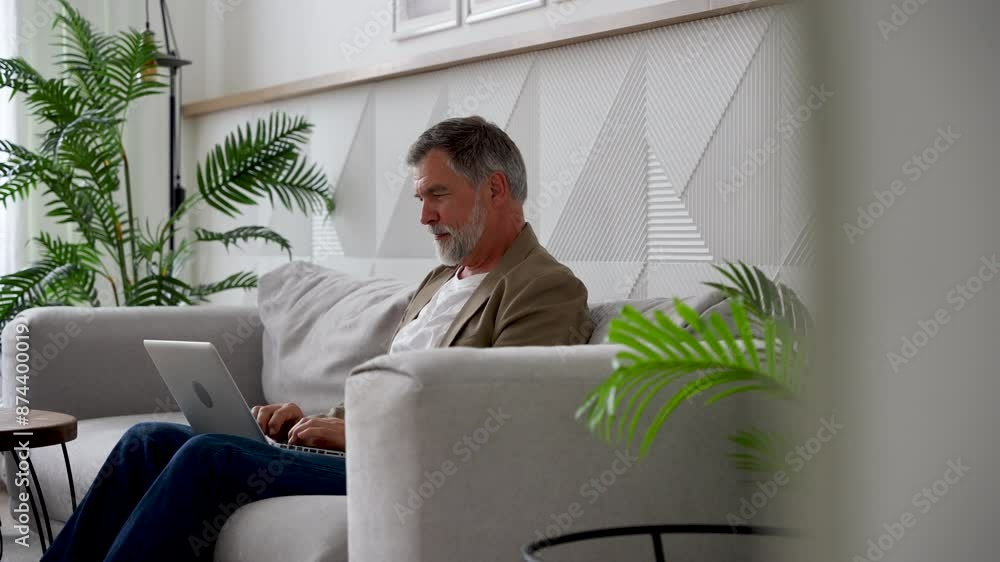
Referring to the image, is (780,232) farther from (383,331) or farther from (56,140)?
(56,140)

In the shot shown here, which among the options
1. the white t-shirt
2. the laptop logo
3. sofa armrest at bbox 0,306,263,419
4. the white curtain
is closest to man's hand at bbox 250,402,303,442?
the laptop logo

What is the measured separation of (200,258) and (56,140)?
3.79 ft

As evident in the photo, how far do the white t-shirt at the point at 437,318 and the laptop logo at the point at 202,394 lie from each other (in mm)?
409

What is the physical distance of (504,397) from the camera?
1360 mm

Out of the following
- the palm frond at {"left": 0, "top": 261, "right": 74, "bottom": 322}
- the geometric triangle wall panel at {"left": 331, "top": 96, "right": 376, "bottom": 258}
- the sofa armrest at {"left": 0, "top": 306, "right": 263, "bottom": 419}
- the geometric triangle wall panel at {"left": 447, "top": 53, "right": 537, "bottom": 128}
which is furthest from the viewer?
the geometric triangle wall panel at {"left": 331, "top": 96, "right": 376, "bottom": 258}

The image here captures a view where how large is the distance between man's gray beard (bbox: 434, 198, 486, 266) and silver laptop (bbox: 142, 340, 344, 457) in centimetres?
52

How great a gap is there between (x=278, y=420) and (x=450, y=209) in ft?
1.82

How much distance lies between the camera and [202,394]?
2021 mm

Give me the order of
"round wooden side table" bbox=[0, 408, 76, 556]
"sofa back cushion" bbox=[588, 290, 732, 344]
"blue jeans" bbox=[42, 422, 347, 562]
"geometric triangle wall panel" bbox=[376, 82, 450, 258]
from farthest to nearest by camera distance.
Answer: "geometric triangle wall panel" bbox=[376, 82, 450, 258] → "round wooden side table" bbox=[0, 408, 76, 556] → "sofa back cushion" bbox=[588, 290, 732, 344] → "blue jeans" bbox=[42, 422, 347, 562]

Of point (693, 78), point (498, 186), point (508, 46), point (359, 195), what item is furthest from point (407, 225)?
point (693, 78)

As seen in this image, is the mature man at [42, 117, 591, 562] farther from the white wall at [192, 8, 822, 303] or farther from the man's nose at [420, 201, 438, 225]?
the white wall at [192, 8, 822, 303]

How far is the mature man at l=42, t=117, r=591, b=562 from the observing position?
1.72 meters

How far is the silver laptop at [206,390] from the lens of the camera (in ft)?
6.18

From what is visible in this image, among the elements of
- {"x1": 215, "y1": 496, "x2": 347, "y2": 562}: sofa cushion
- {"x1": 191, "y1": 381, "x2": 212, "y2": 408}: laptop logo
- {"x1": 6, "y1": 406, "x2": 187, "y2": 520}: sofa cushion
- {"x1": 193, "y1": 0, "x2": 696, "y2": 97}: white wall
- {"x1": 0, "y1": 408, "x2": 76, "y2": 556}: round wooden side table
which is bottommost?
{"x1": 6, "y1": 406, "x2": 187, "y2": 520}: sofa cushion
